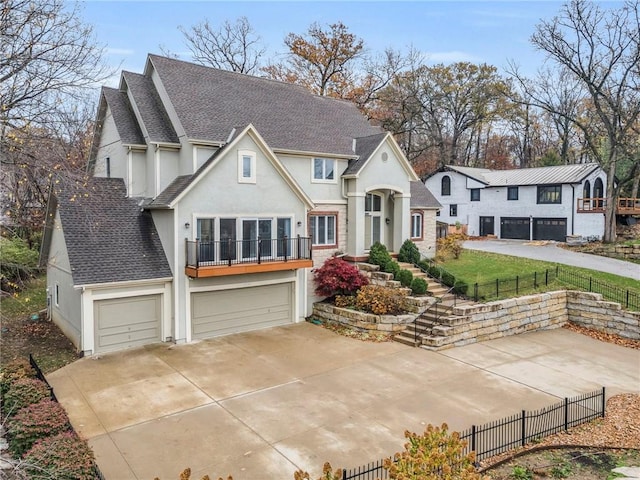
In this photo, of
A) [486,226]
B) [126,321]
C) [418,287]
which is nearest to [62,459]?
[126,321]

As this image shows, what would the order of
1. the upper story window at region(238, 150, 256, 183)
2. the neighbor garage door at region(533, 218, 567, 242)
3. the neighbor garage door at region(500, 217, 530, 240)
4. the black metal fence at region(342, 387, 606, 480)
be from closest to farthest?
the black metal fence at region(342, 387, 606, 480) → the upper story window at region(238, 150, 256, 183) → the neighbor garage door at region(533, 218, 567, 242) → the neighbor garage door at region(500, 217, 530, 240)

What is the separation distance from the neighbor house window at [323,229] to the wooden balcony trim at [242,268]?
205cm

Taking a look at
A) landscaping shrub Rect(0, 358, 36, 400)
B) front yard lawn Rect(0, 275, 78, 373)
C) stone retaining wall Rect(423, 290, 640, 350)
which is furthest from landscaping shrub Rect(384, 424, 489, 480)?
front yard lawn Rect(0, 275, 78, 373)

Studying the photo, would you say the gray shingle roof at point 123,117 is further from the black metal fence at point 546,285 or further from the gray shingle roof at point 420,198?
the black metal fence at point 546,285

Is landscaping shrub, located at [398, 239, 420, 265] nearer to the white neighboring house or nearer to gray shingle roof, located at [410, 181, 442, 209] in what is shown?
gray shingle roof, located at [410, 181, 442, 209]

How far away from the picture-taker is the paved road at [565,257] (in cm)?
2320

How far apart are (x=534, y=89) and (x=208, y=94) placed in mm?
26973

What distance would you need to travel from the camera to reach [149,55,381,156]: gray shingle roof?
57.2 feet

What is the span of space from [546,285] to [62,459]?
19138 mm

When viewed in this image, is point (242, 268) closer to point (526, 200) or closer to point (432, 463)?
point (432, 463)

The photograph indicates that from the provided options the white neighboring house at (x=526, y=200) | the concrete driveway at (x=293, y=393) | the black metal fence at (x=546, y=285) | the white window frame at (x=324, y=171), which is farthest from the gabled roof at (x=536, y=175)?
the white window frame at (x=324, y=171)

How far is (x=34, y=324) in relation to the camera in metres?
17.7

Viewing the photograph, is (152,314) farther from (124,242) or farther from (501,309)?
(501,309)

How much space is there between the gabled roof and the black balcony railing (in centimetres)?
2588
